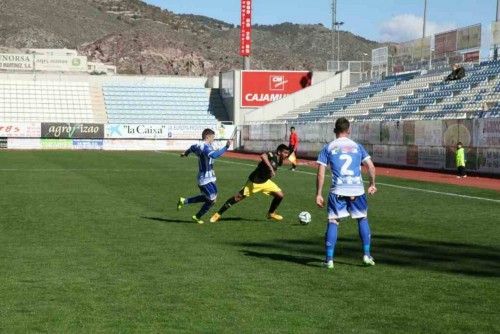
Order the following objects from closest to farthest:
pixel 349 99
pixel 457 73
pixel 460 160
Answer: pixel 460 160 → pixel 457 73 → pixel 349 99

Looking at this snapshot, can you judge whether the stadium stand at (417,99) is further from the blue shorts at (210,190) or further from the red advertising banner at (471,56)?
the blue shorts at (210,190)

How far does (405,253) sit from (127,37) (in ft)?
434

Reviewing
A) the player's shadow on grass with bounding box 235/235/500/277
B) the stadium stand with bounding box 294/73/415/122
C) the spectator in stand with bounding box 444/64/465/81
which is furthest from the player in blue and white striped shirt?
the stadium stand with bounding box 294/73/415/122

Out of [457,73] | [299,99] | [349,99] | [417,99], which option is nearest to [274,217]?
[417,99]

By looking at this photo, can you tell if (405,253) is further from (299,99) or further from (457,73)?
(299,99)

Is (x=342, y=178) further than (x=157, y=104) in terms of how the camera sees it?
No

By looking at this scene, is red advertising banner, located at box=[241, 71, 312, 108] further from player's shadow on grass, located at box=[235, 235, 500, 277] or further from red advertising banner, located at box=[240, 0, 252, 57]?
player's shadow on grass, located at box=[235, 235, 500, 277]

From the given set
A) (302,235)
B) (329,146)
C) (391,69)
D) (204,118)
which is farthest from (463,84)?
(329,146)

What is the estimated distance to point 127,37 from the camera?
5527 inches

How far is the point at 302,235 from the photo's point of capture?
46.1ft

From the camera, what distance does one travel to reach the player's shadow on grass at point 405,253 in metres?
10.7

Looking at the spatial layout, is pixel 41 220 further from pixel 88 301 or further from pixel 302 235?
pixel 88 301

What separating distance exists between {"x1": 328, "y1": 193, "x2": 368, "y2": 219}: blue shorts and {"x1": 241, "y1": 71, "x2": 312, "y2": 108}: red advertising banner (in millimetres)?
58556

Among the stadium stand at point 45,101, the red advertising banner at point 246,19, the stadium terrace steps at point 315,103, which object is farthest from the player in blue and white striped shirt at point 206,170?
the stadium stand at point 45,101
